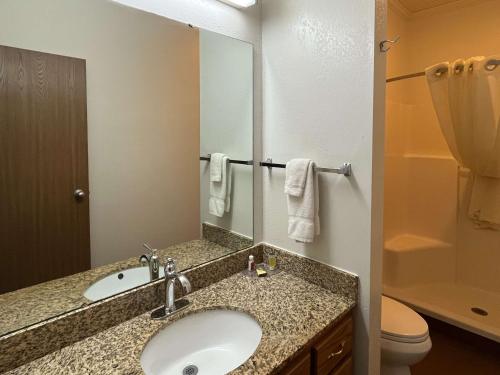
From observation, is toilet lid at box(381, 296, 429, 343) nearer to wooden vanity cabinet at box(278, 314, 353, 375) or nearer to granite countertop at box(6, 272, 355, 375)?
wooden vanity cabinet at box(278, 314, 353, 375)

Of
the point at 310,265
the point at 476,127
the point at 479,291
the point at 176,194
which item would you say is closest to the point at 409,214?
the point at 479,291

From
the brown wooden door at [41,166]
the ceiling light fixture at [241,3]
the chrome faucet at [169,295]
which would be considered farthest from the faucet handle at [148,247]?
the ceiling light fixture at [241,3]

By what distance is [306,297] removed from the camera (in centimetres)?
125

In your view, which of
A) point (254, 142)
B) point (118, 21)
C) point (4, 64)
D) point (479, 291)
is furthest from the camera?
point (479, 291)

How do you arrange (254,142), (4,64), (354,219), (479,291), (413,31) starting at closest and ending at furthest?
1. (4,64)
2. (354,219)
3. (254,142)
4. (479,291)
5. (413,31)

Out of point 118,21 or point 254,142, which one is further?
point 254,142

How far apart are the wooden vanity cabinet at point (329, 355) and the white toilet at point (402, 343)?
0.38 m

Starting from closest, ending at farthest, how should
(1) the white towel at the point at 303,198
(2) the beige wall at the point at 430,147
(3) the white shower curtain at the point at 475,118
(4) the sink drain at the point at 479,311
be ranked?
1. (1) the white towel at the point at 303,198
2. (3) the white shower curtain at the point at 475,118
3. (4) the sink drain at the point at 479,311
4. (2) the beige wall at the point at 430,147

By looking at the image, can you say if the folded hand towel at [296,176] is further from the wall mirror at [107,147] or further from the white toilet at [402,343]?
the white toilet at [402,343]

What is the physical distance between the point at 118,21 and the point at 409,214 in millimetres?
2704

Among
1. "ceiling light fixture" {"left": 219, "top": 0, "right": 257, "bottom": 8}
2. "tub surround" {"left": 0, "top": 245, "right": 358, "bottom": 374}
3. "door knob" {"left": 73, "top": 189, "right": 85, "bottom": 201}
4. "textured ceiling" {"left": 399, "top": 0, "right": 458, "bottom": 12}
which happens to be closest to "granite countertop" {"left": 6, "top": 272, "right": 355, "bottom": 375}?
"tub surround" {"left": 0, "top": 245, "right": 358, "bottom": 374}

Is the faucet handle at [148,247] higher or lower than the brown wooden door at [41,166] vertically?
lower

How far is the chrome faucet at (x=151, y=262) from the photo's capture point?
121 cm

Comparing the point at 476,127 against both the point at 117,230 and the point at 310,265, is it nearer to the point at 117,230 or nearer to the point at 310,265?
the point at 310,265
